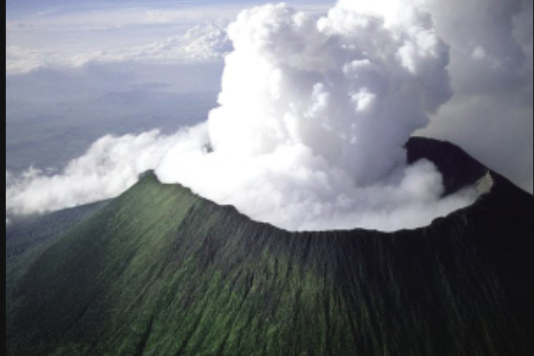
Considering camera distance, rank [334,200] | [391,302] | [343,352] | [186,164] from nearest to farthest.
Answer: [343,352] < [391,302] < [334,200] < [186,164]

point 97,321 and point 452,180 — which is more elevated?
point 452,180

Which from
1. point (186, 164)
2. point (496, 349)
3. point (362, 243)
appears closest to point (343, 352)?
point (362, 243)

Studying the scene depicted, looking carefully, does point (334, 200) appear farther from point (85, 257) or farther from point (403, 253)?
point (85, 257)

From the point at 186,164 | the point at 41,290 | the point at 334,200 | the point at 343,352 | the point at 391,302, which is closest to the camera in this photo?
the point at 343,352

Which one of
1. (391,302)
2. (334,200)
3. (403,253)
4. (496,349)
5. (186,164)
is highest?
(186,164)

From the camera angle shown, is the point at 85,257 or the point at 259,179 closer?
the point at 259,179

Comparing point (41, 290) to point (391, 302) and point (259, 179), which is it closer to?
point (259, 179)
